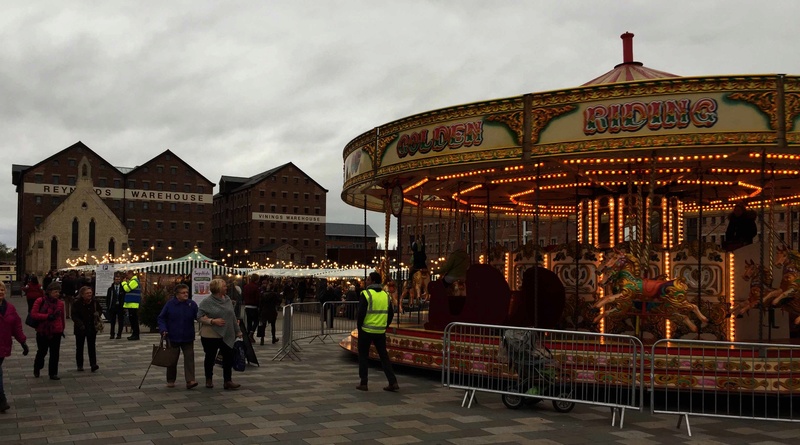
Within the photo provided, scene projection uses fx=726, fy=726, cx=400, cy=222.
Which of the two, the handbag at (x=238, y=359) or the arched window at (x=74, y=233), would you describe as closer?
the handbag at (x=238, y=359)

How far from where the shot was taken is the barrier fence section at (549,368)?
919cm

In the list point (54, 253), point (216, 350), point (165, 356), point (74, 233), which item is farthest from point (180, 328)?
point (74, 233)

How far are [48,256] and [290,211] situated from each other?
27.7 meters

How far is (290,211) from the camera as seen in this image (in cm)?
8894

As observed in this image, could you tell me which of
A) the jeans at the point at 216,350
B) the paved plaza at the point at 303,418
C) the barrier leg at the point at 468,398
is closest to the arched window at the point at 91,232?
the paved plaza at the point at 303,418

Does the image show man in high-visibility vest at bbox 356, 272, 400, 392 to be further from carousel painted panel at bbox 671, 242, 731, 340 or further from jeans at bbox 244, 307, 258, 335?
jeans at bbox 244, 307, 258, 335

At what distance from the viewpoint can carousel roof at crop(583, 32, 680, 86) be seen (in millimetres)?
13859

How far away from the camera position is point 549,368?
927 cm

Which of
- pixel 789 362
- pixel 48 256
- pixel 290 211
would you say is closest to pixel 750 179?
pixel 789 362

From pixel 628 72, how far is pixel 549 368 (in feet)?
23.9

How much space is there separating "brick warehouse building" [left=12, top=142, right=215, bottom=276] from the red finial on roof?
205ft

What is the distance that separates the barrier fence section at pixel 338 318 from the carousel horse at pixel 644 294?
990 cm

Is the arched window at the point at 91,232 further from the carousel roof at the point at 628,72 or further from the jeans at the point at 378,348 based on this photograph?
the jeans at the point at 378,348

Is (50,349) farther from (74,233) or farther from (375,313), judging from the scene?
(74,233)
